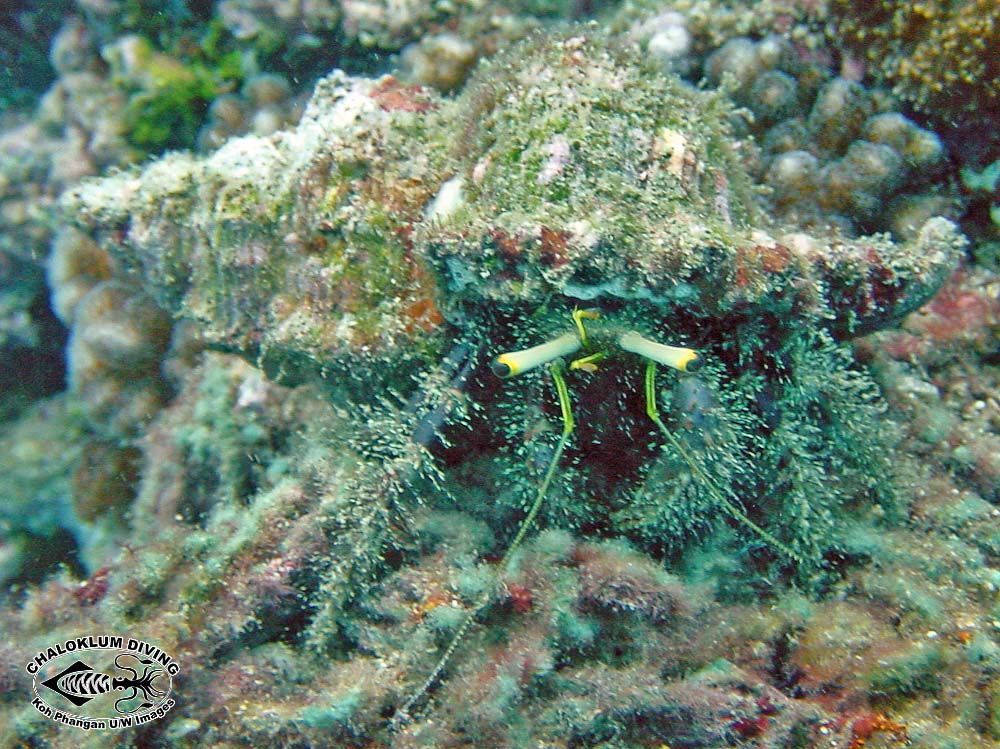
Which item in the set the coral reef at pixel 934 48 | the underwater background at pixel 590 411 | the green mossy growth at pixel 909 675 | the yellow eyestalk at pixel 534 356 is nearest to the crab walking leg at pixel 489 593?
the underwater background at pixel 590 411

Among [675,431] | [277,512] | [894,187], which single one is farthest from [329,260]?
[894,187]

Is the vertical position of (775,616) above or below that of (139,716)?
above

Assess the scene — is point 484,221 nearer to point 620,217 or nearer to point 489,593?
point 620,217

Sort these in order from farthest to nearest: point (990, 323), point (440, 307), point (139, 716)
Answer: point (990, 323)
point (440, 307)
point (139, 716)

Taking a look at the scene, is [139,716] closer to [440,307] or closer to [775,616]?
[440,307]

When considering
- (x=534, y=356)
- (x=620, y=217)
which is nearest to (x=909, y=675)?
(x=534, y=356)
